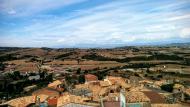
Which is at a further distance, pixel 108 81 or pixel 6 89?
pixel 6 89

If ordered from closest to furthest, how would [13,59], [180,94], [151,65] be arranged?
[180,94] < [151,65] < [13,59]

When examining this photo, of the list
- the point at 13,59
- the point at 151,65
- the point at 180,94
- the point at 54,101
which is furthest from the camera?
the point at 13,59

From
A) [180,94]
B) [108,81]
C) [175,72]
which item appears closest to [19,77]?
[108,81]

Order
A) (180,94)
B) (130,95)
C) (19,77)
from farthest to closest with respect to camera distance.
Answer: (19,77)
(180,94)
(130,95)

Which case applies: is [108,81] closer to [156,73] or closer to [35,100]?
[35,100]

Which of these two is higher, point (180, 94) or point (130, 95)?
point (130, 95)

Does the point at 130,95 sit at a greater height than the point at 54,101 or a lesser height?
greater

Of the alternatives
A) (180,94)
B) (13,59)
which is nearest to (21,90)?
(180,94)

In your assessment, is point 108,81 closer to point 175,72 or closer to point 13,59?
point 175,72

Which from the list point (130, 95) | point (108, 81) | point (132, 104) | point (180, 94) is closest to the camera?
point (132, 104)
